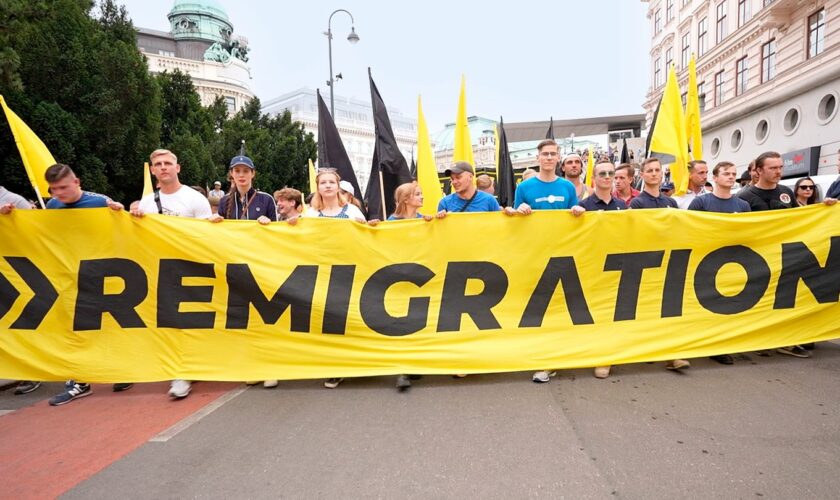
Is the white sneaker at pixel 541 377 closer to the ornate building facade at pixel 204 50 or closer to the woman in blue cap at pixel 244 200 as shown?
the woman in blue cap at pixel 244 200

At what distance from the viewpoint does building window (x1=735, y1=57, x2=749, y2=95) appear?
24125mm

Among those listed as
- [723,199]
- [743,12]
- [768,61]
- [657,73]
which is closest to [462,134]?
[723,199]

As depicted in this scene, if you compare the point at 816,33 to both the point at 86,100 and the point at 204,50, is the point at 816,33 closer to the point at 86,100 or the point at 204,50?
the point at 86,100

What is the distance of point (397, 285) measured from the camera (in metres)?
4.02

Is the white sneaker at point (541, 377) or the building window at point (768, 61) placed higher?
the building window at point (768, 61)

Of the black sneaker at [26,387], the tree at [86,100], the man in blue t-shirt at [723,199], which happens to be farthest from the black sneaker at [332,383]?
the tree at [86,100]

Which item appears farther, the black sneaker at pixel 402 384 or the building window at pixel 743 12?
the building window at pixel 743 12

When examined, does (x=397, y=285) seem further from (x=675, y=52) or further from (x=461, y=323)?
(x=675, y=52)

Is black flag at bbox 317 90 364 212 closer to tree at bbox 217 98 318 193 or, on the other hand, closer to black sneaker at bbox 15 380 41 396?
black sneaker at bbox 15 380 41 396

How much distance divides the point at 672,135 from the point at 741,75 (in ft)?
77.5

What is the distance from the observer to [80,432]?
10.7ft

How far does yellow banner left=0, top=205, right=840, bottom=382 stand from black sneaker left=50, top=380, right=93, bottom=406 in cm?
13

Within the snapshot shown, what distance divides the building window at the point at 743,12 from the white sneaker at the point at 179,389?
2955cm

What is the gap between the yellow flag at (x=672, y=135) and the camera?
6.43 metres
